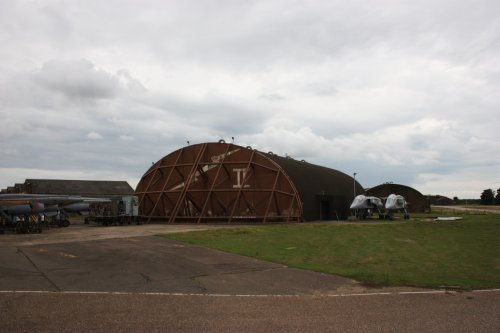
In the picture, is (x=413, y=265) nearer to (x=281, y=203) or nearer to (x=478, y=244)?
(x=478, y=244)

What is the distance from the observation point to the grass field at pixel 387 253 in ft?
42.4

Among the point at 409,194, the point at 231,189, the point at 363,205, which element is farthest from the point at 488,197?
the point at 231,189

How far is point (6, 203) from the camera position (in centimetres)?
3216

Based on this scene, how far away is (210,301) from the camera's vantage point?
9688 millimetres

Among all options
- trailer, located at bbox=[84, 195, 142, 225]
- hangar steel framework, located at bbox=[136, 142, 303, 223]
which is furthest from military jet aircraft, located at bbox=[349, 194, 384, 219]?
trailer, located at bbox=[84, 195, 142, 225]

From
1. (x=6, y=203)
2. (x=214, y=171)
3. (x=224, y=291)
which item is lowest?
(x=224, y=291)

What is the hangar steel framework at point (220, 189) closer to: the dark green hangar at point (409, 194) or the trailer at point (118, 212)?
the trailer at point (118, 212)

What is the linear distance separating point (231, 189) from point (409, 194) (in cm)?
3369

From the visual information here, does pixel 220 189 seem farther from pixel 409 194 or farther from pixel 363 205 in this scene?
pixel 409 194

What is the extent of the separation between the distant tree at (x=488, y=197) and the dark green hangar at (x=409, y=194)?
72471 mm

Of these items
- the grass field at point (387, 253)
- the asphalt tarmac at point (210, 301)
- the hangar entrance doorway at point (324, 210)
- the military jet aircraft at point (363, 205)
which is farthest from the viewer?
the military jet aircraft at point (363, 205)

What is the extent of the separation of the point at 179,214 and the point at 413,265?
29672 mm

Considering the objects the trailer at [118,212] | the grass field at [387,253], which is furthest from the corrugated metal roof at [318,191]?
the grass field at [387,253]

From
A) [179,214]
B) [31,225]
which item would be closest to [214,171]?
[179,214]
